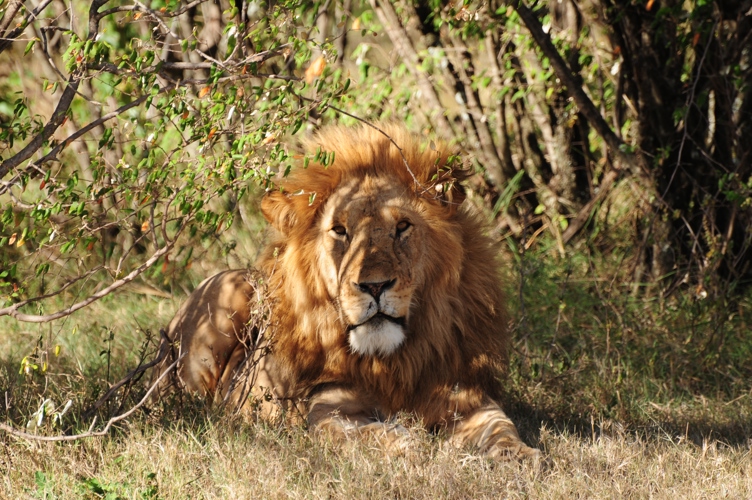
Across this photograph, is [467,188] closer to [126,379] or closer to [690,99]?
[690,99]

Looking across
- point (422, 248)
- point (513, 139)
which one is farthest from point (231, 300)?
point (513, 139)

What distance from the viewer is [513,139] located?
23.9 ft

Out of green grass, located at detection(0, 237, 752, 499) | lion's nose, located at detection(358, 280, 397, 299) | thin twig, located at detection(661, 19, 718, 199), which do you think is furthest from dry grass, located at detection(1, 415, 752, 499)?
thin twig, located at detection(661, 19, 718, 199)

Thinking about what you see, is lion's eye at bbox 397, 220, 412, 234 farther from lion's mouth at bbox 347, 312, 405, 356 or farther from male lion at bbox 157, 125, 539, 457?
lion's mouth at bbox 347, 312, 405, 356

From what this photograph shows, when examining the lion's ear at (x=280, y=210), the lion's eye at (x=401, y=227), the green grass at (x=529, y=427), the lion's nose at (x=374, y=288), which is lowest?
the green grass at (x=529, y=427)

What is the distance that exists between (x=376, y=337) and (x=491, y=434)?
0.58m

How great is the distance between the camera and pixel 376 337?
3.79m

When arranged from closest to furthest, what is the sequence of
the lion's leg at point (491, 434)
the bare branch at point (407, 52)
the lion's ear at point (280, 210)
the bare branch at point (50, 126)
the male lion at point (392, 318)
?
the bare branch at point (50, 126) → the lion's leg at point (491, 434) → the male lion at point (392, 318) → the lion's ear at point (280, 210) → the bare branch at point (407, 52)

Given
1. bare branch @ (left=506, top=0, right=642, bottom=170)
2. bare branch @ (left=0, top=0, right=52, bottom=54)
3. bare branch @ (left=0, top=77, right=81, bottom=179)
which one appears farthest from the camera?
bare branch @ (left=506, top=0, right=642, bottom=170)

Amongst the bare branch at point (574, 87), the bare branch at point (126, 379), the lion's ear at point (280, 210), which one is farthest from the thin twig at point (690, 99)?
the bare branch at point (126, 379)

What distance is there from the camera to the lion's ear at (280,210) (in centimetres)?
416

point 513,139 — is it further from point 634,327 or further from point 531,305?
point 634,327

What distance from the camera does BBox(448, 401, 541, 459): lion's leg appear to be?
11.9 feet

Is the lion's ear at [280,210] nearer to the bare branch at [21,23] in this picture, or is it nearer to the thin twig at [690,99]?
the bare branch at [21,23]
